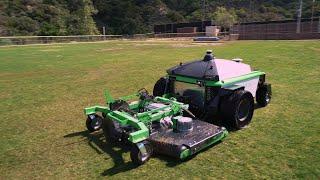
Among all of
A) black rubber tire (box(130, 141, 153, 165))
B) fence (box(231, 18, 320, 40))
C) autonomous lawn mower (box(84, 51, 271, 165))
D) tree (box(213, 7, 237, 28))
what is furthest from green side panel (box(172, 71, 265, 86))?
tree (box(213, 7, 237, 28))

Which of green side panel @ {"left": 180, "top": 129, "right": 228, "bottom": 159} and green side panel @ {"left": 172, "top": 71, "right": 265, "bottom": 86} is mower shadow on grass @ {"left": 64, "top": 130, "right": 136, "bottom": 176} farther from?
green side panel @ {"left": 172, "top": 71, "right": 265, "bottom": 86}

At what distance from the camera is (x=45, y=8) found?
320 feet

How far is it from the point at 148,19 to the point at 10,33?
56.2 metres

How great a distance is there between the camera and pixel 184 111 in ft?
23.2

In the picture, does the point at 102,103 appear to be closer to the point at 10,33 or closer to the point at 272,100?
the point at 272,100

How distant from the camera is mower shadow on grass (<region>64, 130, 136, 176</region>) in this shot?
18.7ft

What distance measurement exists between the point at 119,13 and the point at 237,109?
381ft

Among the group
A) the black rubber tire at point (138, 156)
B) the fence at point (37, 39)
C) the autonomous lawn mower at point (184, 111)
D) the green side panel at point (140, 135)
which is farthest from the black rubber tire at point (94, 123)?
the fence at point (37, 39)

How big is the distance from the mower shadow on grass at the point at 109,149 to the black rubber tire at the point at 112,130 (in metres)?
0.20

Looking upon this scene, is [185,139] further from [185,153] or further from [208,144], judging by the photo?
[208,144]

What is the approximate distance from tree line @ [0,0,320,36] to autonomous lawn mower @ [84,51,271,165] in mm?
75000

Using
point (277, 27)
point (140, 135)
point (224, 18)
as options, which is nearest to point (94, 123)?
point (140, 135)

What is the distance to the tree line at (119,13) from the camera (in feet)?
288

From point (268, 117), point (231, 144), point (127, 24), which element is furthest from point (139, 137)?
point (127, 24)
